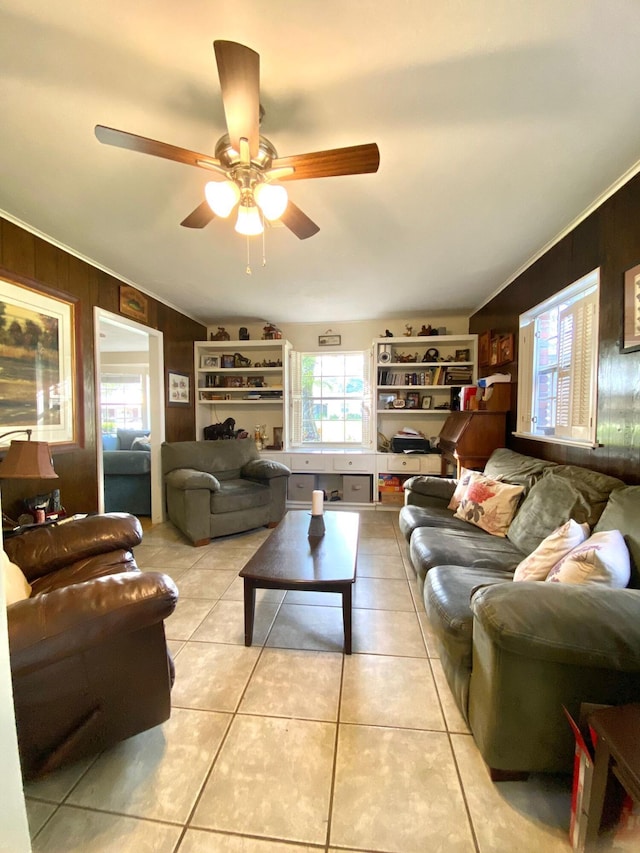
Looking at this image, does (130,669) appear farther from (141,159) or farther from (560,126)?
(560,126)

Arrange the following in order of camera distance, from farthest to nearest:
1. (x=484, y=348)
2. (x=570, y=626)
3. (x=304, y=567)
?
(x=484, y=348), (x=304, y=567), (x=570, y=626)

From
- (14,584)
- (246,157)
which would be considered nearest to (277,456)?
(14,584)

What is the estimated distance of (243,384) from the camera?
4504 mm

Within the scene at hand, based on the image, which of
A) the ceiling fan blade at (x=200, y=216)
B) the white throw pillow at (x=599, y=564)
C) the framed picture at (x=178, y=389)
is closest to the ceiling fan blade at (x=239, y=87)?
the ceiling fan blade at (x=200, y=216)

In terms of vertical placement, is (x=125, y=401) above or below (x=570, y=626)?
above

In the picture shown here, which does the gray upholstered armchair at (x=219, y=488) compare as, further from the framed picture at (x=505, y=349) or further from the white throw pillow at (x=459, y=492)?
the framed picture at (x=505, y=349)

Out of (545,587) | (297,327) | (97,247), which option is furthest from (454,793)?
(297,327)

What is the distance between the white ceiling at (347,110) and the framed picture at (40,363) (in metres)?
0.45

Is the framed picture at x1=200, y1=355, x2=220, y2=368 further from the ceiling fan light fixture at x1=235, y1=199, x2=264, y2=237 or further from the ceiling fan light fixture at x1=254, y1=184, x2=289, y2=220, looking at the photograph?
the ceiling fan light fixture at x1=254, y1=184, x2=289, y2=220

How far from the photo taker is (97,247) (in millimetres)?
2469

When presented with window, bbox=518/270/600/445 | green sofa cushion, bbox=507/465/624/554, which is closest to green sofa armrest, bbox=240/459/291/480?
green sofa cushion, bbox=507/465/624/554

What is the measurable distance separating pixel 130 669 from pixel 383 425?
12.5 feet

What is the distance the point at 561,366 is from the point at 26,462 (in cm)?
325

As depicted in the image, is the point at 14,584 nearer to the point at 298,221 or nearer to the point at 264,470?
the point at 298,221
